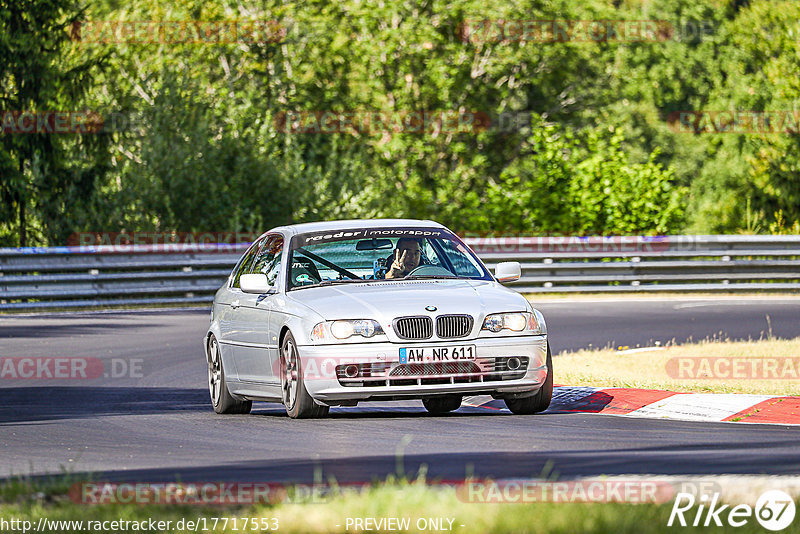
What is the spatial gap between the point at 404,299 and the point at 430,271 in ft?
3.84

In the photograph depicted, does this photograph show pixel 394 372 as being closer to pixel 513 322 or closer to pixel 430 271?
pixel 513 322

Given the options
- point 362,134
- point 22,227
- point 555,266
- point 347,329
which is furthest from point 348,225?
point 362,134

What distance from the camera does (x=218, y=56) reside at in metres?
42.4

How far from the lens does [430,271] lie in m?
11.2

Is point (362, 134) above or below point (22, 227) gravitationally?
above

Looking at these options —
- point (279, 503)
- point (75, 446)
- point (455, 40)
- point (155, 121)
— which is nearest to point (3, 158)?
point (155, 121)

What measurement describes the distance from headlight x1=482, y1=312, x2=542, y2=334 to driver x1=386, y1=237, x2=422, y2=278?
1291mm

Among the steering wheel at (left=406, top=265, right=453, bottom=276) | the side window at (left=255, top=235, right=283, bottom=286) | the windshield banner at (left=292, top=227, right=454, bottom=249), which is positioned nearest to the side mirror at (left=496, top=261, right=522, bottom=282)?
the steering wheel at (left=406, top=265, right=453, bottom=276)

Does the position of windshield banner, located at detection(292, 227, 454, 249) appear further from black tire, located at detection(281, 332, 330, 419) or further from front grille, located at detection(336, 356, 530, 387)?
front grille, located at detection(336, 356, 530, 387)

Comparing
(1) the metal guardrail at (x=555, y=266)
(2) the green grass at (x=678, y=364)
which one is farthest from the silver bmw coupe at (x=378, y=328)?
(1) the metal guardrail at (x=555, y=266)

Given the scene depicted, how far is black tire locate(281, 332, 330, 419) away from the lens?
10.1 m

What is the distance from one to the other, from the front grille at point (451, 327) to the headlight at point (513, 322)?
16cm

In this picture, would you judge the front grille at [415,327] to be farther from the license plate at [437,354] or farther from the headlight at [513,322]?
the headlight at [513,322]

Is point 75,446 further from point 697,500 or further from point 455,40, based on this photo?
point 455,40
